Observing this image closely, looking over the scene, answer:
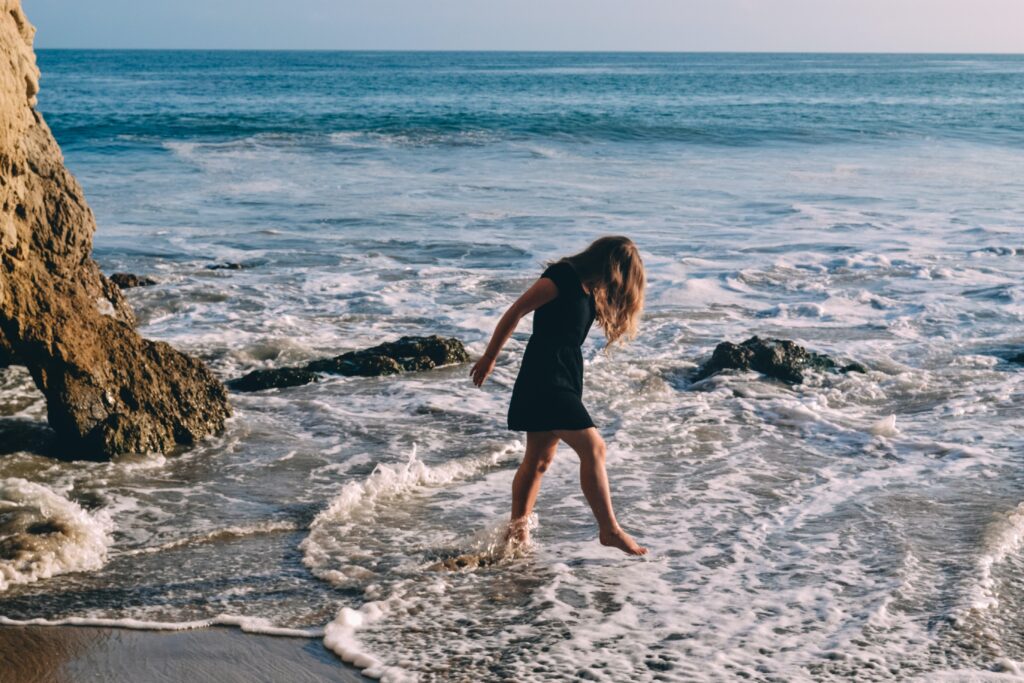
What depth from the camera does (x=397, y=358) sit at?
9.07m

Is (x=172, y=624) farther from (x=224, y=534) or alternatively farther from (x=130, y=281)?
(x=130, y=281)

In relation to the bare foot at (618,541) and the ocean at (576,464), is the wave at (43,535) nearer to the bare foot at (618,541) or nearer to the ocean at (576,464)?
the ocean at (576,464)

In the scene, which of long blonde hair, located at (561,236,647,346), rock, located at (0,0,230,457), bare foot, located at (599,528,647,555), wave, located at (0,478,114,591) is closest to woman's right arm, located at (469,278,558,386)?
long blonde hair, located at (561,236,647,346)

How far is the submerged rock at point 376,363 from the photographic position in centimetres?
855

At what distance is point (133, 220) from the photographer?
1741cm

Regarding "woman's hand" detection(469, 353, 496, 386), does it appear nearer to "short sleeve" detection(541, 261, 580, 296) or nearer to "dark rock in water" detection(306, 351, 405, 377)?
"short sleeve" detection(541, 261, 580, 296)

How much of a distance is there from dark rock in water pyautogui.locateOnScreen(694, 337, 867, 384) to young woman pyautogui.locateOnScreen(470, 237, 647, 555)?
409 centimetres

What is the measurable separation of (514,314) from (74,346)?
306cm

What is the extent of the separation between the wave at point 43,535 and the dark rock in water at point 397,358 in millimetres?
3255

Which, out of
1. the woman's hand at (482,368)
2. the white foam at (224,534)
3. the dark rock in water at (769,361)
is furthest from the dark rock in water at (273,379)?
the woman's hand at (482,368)

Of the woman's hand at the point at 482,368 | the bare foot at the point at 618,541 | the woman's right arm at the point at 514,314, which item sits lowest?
the bare foot at the point at 618,541

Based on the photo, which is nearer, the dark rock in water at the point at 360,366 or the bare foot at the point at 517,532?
the bare foot at the point at 517,532

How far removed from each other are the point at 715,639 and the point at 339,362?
5.13 metres

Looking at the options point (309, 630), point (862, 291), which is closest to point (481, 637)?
point (309, 630)
